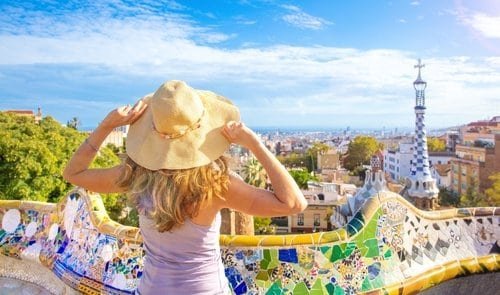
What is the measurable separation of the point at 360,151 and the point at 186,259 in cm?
5488

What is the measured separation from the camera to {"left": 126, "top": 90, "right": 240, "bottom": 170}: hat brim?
157cm

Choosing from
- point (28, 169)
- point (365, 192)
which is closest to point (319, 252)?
point (365, 192)

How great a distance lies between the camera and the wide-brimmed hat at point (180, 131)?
1.57 m

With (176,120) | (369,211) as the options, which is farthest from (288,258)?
(176,120)

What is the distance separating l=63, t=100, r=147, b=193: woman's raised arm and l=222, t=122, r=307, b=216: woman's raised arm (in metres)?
0.49

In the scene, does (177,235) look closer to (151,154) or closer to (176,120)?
(151,154)

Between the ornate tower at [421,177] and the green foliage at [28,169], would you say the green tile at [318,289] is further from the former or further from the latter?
the ornate tower at [421,177]

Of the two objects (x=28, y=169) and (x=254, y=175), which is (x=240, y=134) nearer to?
(x=28, y=169)

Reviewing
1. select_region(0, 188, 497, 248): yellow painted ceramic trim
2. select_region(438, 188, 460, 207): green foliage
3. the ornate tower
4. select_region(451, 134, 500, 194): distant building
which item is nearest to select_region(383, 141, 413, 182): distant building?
select_region(451, 134, 500, 194): distant building

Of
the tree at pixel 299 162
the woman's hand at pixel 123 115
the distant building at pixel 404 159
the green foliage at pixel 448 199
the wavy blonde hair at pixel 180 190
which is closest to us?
the wavy blonde hair at pixel 180 190

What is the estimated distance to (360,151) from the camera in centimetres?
5481

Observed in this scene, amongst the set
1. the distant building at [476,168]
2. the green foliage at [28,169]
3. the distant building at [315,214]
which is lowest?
the distant building at [315,214]

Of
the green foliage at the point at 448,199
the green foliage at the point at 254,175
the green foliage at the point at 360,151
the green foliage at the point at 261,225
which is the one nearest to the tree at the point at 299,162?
the green foliage at the point at 360,151

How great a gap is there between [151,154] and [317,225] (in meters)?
27.8
